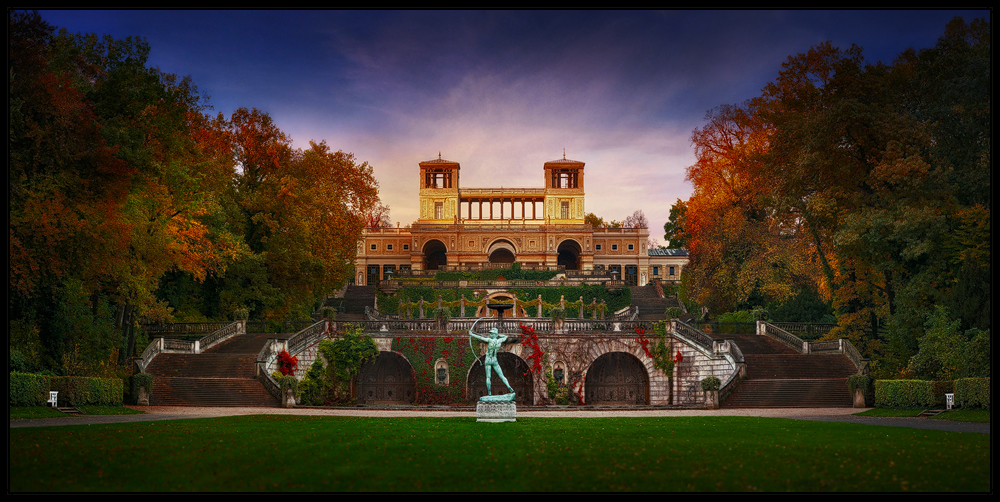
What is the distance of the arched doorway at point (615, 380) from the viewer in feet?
→ 112

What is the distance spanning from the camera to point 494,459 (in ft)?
40.0

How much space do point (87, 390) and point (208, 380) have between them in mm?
5393

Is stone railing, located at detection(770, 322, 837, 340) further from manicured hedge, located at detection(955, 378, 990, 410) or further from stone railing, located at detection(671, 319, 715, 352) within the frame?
manicured hedge, located at detection(955, 378, 990, 410)

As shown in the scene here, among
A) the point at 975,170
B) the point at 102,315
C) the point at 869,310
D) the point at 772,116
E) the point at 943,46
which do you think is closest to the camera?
the point at 975,170

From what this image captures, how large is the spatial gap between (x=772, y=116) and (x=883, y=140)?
6330 millimetres

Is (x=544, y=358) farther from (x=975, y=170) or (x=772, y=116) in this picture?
(x=975, y=170)

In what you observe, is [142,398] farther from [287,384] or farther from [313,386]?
[313,386]

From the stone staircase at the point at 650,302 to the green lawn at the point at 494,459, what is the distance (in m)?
33.7

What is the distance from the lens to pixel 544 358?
107ft

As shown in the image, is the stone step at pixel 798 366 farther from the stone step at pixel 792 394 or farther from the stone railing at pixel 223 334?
the stone railing at pixel 223 334

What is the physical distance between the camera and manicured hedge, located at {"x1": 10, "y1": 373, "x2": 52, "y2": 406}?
2248 cm

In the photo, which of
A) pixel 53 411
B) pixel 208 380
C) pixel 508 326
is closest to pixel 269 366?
pixel 208 380

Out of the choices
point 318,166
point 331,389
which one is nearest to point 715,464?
point 331,389

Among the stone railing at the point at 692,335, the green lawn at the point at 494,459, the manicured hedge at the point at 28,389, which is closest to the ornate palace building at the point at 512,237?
the stone railing at the point at 692,335
